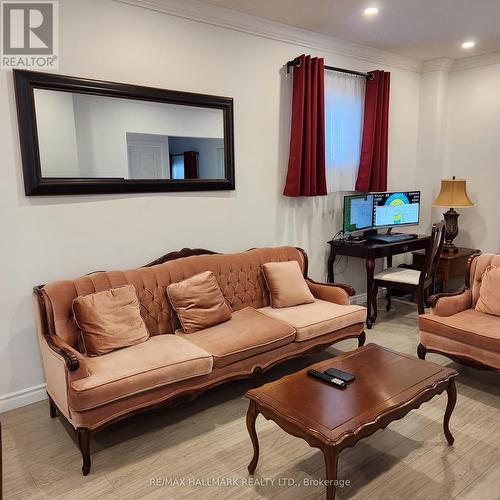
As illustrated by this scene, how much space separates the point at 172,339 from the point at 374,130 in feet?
9.96

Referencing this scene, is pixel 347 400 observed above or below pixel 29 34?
below

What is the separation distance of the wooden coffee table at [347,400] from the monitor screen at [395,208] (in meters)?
2.29

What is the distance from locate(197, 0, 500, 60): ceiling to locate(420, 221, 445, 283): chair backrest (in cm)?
177

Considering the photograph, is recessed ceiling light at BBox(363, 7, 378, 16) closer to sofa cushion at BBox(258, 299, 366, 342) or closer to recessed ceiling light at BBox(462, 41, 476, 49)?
recessed ceiling light at BBox(462, 41, 476, 49)

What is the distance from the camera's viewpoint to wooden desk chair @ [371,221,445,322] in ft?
12.8

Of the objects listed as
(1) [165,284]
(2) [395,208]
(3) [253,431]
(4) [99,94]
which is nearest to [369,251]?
(2) [395,208]

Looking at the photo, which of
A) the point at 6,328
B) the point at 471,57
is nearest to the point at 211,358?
the point at 6,328

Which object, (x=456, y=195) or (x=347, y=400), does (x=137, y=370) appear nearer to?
(x=347, y=400)

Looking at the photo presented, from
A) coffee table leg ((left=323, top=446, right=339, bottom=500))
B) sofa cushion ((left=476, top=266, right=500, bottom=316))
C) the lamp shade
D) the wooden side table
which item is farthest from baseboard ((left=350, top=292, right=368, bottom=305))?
coffee table leg ((left=323, top=446, right=339, bottom=500))

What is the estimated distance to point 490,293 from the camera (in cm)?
310

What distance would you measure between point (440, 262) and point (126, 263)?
3266 millimetres

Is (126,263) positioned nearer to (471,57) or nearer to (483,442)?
(483,442)

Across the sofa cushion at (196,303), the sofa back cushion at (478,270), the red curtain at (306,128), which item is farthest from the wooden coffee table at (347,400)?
the red curtain at (306,128)

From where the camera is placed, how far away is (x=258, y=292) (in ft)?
11.3
